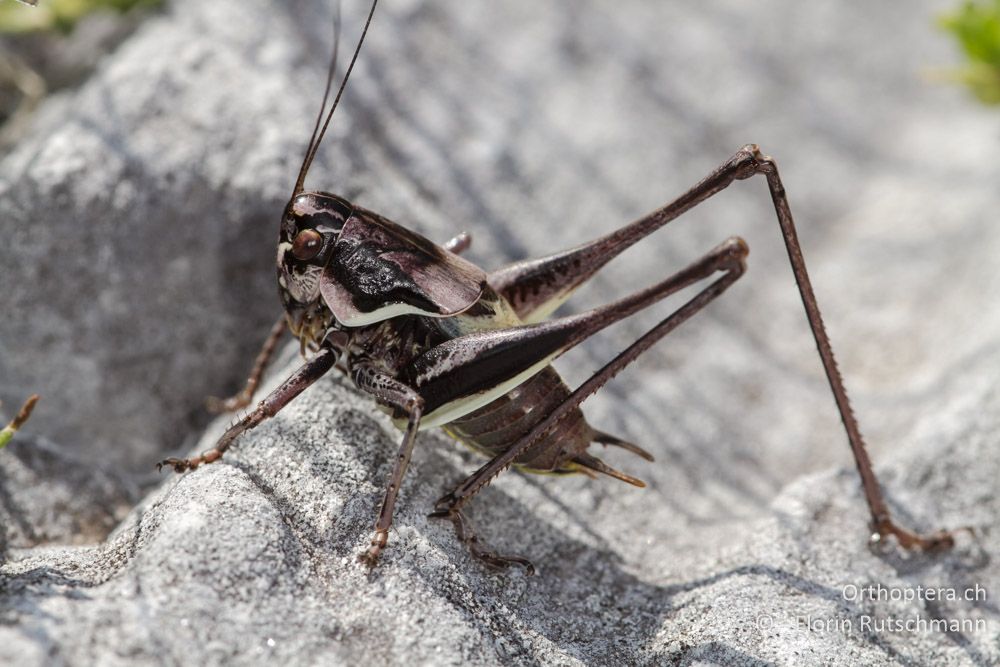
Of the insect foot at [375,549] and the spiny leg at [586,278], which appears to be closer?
the insect foot at [375,549]

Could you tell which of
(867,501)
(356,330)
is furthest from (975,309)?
(356,330)

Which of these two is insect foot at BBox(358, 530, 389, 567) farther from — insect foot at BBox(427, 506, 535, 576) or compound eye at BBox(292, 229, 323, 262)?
compound eye at BBox(292, 229, 323, 262)

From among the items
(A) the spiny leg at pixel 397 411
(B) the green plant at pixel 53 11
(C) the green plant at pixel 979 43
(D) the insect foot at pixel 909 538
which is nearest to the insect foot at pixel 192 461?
(A) the spiny leg at pixel 397 411

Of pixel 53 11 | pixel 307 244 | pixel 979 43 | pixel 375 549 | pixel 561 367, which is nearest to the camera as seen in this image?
pixel 375 549

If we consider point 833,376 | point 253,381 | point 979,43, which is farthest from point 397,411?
point 979,43

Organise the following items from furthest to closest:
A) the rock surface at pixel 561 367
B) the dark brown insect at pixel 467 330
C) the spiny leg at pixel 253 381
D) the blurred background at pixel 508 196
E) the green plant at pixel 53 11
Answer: the green plant at pixel 53 11
the blurred background at pixel 508 196
the spiny leg at pixel 253 381
the dark brown insect at pixel 467 330
the rock surface at pixel 561 367

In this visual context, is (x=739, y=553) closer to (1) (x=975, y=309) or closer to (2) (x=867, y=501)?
(2) (x=867, y=501)

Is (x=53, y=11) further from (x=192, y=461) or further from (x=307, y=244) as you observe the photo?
(x=192, y=461)

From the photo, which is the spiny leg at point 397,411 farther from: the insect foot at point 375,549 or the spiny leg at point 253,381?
the spiny leg at point 253,381
